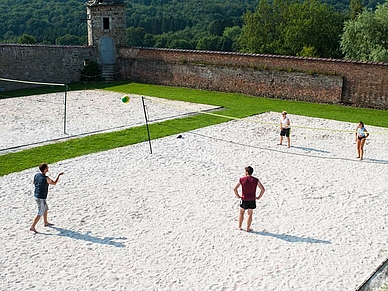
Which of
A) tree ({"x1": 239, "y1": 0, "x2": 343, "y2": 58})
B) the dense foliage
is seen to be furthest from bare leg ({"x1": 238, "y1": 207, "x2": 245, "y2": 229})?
tree ({"x1": 239, "y1": 0, "x2": 343, "y2": 58})

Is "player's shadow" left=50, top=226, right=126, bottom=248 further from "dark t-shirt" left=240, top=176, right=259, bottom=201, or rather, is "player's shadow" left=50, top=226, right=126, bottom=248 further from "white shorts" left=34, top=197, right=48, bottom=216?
"dark t-shirt" left=240, top=176, right=259, bottom=201

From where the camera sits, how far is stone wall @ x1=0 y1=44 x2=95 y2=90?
27381 mm

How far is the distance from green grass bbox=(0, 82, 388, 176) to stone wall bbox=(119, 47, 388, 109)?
0.57m

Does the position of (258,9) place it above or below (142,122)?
above

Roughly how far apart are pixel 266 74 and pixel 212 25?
2027 inches

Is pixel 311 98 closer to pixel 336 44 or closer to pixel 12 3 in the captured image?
pixel 336 44

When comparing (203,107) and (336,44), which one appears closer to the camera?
(203,107)

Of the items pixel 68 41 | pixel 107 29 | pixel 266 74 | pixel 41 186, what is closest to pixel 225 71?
pixel 266 74

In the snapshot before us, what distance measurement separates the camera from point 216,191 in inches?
479

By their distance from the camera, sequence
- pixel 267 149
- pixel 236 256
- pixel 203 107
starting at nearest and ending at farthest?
1. pixel 236 256
2. pixel 267 149
3. pixel 203 107

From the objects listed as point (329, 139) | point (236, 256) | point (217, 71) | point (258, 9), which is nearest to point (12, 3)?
point (258, 9)

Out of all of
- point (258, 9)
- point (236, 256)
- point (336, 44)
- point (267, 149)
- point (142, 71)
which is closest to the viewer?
point (236, 256)

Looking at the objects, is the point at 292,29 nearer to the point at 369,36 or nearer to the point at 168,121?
the point at 369,36

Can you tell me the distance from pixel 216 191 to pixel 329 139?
629 centimetres
